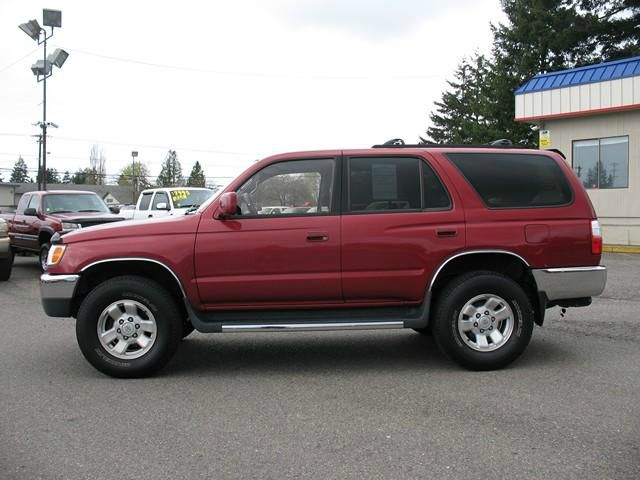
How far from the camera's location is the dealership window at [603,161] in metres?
17.3

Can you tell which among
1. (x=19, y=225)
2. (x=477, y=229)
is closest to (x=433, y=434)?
(x=477, y=229)

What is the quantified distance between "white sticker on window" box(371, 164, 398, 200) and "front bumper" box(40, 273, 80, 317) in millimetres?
2662

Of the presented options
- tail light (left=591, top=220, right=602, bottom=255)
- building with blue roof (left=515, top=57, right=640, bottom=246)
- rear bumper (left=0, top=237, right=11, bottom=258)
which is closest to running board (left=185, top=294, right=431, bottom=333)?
tail light (left=591, top=220, right=602, bottom=255)

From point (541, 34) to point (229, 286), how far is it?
27.9 meters

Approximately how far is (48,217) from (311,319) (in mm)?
10087

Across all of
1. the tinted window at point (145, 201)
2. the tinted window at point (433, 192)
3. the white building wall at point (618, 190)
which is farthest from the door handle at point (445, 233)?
the tinted window at point (145, 201)

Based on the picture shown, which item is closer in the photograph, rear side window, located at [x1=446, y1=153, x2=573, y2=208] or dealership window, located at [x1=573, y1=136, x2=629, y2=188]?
rear side window, located at [x1=446, y1=153, x2=573, y2=208]

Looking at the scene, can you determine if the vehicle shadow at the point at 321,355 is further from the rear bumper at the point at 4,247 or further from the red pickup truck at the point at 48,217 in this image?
the red pickup truck at the point at 48,217

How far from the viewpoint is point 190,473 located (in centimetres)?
359

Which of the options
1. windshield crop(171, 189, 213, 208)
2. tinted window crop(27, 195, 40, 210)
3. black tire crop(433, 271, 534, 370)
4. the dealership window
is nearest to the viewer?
black tire crop(433, 271, 534, 370)

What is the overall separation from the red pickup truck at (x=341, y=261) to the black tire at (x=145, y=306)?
0.01 metres

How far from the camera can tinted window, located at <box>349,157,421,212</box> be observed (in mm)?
5707

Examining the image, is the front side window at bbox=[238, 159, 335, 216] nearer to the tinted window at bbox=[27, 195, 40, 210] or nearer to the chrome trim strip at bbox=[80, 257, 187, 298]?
the chrome trim strip at bbox=[80, 257, 187, 298]

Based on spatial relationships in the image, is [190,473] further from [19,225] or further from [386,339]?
[19,225]
